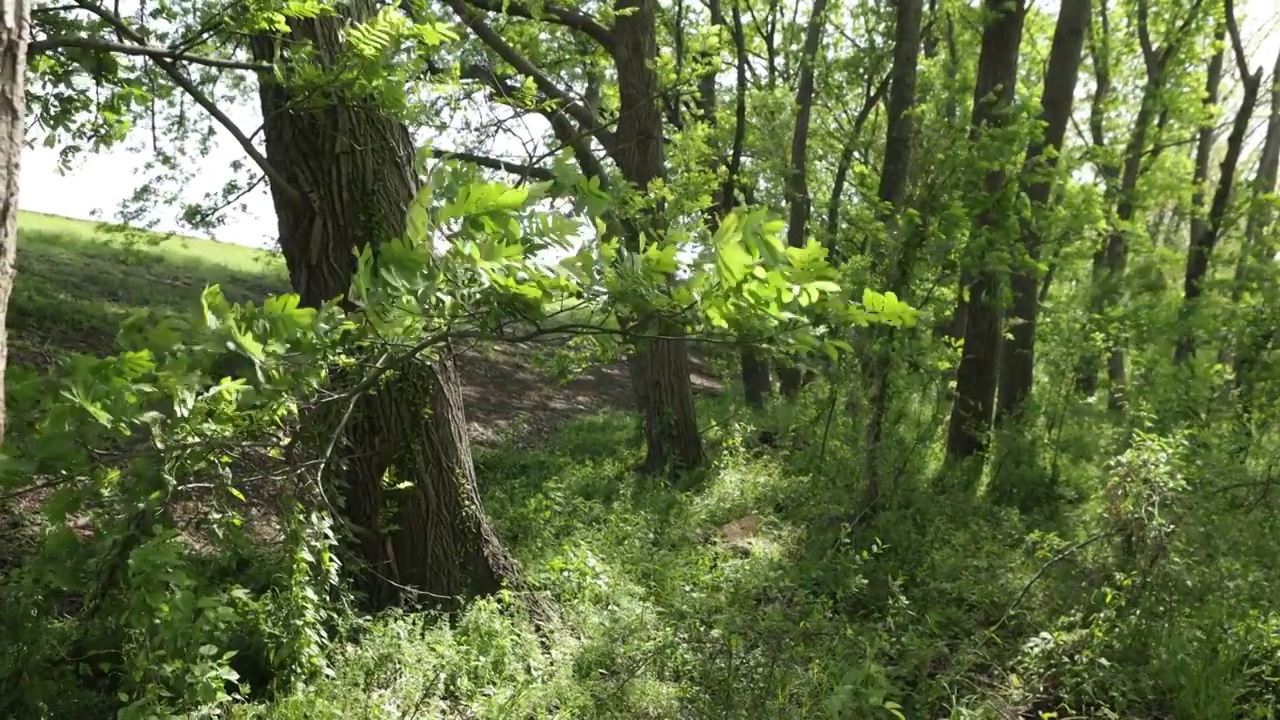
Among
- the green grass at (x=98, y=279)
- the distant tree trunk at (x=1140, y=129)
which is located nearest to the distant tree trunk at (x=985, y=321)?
the distant tree trunk at (x=1140, y=129)

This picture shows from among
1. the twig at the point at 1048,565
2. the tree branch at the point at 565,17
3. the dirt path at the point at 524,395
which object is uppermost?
the tree branch at the point at 565,17

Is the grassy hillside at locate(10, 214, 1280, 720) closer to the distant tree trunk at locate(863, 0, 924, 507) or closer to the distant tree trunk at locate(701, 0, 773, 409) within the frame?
the distant tree trunk at locate(863, 0, 924, 507)

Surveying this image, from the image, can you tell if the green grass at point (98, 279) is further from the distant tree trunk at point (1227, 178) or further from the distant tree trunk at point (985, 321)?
the distant tree trunk at point (1227, 178)

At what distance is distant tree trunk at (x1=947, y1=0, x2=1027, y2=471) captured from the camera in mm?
7930

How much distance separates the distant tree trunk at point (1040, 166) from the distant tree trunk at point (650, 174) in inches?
132

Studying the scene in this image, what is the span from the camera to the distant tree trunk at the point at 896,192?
20.5ft

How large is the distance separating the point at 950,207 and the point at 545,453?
18.8 feet

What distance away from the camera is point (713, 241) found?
1.89m

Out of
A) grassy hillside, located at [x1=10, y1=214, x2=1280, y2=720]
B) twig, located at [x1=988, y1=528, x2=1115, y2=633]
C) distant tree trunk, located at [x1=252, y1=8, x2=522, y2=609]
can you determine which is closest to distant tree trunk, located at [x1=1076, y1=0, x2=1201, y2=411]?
grassy hillside, located at [x1=10, y1=214, x2=1280, y2=720]

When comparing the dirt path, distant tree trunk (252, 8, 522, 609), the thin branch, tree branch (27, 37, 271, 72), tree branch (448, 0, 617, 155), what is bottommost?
the dirt path

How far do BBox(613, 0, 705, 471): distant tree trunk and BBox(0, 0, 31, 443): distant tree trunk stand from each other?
5.58m

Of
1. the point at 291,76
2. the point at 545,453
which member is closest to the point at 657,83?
the point at 545,453

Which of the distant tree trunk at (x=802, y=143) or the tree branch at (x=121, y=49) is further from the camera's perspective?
the distant tree trunk at (x=802, y=143)

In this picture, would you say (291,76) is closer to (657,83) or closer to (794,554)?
(794,554)
